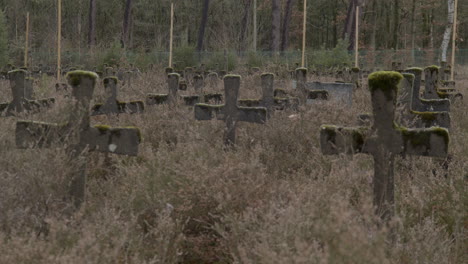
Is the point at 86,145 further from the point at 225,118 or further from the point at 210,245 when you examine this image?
the point at 225,118

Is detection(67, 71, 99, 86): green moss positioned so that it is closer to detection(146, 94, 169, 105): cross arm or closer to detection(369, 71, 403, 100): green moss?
detection(369, 71, 403, 100): green moss

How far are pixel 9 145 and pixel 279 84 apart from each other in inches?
417

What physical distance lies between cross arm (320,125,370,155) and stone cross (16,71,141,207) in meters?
1.48

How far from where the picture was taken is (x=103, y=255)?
319cm

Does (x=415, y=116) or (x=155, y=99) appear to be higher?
(x=155, y=99)

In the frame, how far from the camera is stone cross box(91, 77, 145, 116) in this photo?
731 centimetres

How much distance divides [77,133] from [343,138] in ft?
6.48

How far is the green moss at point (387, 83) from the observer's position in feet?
13.2

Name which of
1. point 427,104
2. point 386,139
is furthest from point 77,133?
point 427,104

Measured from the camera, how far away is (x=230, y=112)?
6.88m

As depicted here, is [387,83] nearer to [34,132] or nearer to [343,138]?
[343,138]

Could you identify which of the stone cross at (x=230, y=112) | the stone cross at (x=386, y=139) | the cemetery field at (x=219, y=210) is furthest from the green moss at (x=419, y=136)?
the stone cross at (x=230, y=112)

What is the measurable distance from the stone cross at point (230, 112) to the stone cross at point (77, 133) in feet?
7.76

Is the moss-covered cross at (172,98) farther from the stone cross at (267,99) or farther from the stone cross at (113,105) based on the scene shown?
the stone cross at (113,105)
